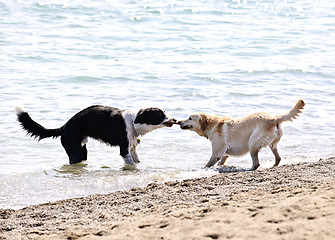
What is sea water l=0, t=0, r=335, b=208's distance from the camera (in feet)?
28.4

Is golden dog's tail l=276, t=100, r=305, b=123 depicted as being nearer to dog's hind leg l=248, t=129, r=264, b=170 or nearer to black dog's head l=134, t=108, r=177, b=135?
dog's hind leg l=248, t=129, r=264, b=170

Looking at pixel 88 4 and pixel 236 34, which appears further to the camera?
pixel 88 4

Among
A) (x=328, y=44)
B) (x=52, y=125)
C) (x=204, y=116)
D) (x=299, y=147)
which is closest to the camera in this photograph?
(x=204, y=116)

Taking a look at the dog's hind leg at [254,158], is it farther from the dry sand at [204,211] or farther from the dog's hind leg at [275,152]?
the dry sand at [204,211]

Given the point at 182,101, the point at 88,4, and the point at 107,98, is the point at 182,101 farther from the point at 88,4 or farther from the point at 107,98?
the point at 88,4

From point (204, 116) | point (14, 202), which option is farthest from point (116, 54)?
point (14, 202)

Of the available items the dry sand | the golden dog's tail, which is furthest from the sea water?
the golden dog's tail

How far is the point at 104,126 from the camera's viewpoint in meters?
8.64

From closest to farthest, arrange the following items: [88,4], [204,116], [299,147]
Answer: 1. [204,116]
2. [299,147]
3. [88,4]

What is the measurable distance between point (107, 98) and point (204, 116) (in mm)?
4878

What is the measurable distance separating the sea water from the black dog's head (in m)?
0.64

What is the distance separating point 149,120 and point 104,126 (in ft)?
2.42

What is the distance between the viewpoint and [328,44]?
21.7 metres

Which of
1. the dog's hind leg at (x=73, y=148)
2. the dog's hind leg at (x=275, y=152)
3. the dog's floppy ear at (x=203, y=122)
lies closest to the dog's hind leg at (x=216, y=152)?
the dog's floppy ear at (x=203, y=122)
